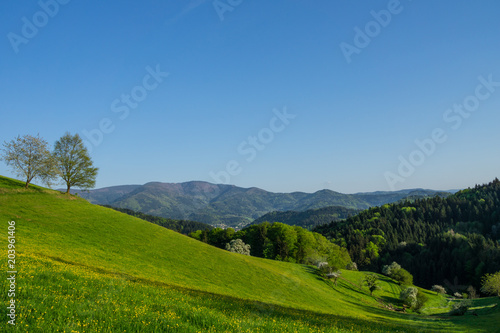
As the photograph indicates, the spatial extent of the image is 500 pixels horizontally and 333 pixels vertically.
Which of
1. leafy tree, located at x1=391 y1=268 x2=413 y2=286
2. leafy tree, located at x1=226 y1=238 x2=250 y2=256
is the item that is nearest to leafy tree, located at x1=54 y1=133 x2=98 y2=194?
leafy tree, located at x1=226 y1=238 x2=250 y2=256

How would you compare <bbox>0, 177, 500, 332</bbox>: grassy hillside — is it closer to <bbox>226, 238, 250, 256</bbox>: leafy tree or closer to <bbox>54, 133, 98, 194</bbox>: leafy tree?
<bbox>54, 133, 98, 194</bbox>: leafy tree

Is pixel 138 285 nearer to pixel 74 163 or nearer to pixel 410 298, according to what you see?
pixel 74 163

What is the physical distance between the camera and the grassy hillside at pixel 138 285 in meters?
10.0

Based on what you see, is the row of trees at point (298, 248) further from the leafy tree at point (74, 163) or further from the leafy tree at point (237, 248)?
the leafy tree at point (74, 163)

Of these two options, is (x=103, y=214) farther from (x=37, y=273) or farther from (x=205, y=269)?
(x=37, y=273)

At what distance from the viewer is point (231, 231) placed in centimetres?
14000

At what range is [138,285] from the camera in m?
18.3

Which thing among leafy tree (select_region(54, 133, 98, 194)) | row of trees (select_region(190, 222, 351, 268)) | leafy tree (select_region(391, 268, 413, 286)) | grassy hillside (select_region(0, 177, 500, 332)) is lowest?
leafy tree (select_region(391, 268, 413, 286))

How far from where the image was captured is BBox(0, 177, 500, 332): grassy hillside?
32.9ft

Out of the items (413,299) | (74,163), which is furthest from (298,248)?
(74,163)

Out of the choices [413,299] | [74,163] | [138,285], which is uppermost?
[74,163]

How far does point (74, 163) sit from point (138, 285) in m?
54.7

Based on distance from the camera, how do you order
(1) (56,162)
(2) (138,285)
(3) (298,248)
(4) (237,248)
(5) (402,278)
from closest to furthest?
1. (2) (138,285)
2. (1) (56,162)
3. (4) (237,248)
4. (5) (402,278)
5. (3) (298,248)

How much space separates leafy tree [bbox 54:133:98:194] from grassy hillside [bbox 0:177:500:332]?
199 inches
